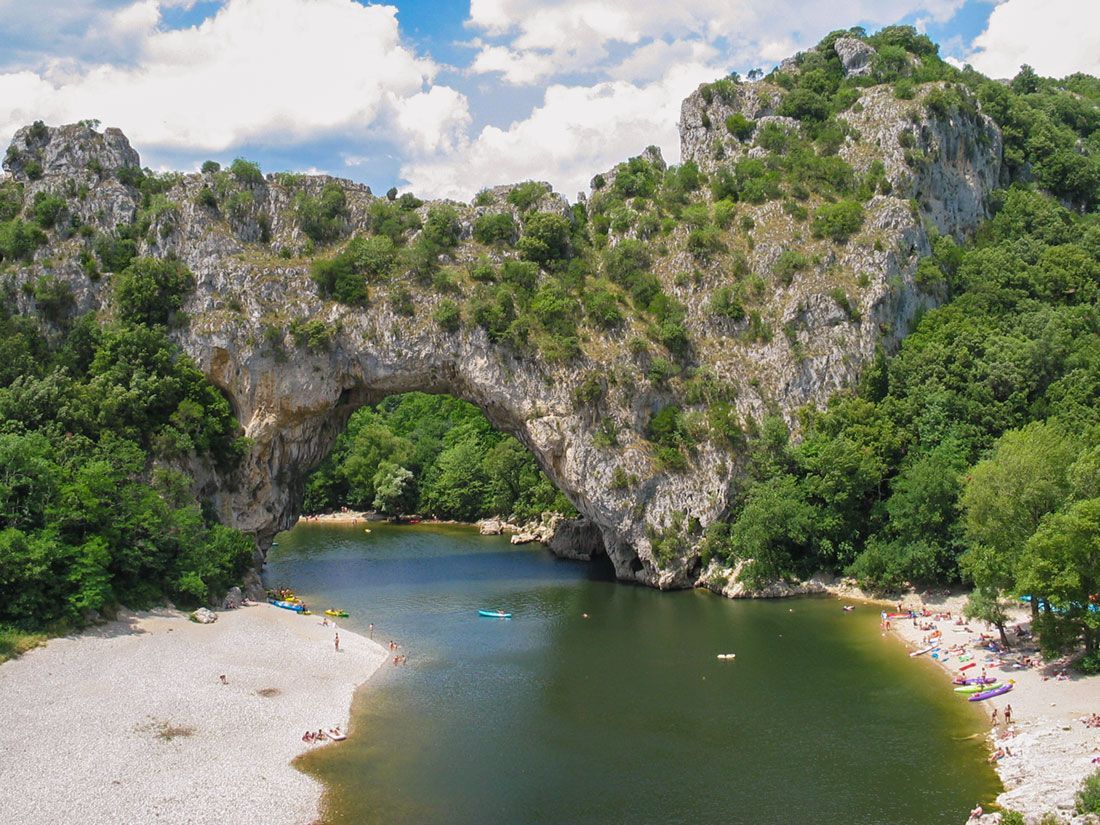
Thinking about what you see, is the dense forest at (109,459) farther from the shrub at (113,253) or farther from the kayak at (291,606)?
the kayak at (291,606)

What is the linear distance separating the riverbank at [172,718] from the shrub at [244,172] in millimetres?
32553

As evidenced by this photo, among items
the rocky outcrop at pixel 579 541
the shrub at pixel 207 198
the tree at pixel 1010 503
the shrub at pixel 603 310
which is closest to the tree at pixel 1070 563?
the tree at pixel 1010 503

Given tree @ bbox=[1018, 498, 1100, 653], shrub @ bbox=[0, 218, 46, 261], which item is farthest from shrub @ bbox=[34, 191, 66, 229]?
tree @ bbox=[1018, 498, 1100, 653]

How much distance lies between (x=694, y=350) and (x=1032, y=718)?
36857 millimetres

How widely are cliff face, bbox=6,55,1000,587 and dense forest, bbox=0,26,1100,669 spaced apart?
21.8 inches

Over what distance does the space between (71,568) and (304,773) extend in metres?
A: 19.3

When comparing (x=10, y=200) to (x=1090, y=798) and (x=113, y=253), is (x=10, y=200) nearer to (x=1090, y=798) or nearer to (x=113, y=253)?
(x=113, y=253)

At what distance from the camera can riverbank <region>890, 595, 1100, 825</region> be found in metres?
26.8

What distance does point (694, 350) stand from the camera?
65.4 metres

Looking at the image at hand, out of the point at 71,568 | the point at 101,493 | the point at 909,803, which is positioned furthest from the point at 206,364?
the point at 909,803

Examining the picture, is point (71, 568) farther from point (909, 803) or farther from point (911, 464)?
point (911, 464)

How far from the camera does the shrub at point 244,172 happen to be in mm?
64125

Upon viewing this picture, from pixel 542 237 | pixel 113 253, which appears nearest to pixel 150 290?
pixel 113 253

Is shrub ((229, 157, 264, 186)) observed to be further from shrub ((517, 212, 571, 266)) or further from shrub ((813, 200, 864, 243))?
shrub ((813, 200, 864, 243))
